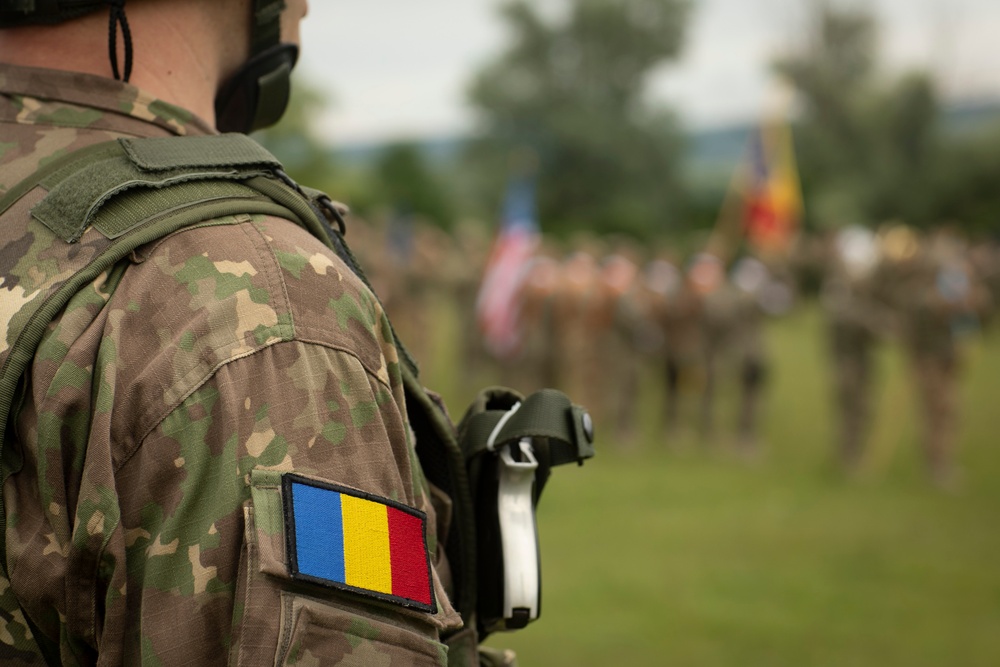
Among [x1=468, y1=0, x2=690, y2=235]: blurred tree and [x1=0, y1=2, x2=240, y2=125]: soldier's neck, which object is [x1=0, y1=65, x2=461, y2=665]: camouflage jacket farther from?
[x1=468, y1=0, x2=690, y2=235]: blurred tree

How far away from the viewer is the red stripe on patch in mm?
1167

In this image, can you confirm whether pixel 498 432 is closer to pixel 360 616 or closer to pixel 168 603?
pixel 360 616

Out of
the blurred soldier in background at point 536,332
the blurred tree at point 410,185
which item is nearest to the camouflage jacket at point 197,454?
the blurred soldier in background at point 536,332

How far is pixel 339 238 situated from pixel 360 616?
0.51 m

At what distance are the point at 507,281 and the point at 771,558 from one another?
20.4 ft

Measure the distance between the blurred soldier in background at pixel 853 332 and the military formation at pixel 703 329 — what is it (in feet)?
0.04

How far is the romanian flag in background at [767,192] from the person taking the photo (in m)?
15.7

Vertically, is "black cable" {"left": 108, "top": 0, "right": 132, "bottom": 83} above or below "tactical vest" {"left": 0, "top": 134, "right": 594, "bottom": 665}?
above

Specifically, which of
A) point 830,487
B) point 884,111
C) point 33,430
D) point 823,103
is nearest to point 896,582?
point 830,487

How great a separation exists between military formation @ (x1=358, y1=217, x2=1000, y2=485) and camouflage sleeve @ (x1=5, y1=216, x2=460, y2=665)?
831 cm

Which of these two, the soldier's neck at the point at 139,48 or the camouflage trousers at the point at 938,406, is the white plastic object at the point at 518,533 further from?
the camouflage trousers at the point at 938,406

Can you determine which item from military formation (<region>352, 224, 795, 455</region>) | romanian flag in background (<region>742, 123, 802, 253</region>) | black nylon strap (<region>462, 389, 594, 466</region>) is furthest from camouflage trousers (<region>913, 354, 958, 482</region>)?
black nylon strap (<region>462, 389, 594, 466</region>)

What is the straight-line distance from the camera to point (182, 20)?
1.41m

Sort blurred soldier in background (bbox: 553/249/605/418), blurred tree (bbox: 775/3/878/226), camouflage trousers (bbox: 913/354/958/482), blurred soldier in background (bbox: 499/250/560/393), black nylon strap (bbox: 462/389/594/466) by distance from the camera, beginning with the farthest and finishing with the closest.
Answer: blurred tree (bbox: 775/3/878/226) → blurred soldier in background (bbox: 499/250/560/393) → blurred soldier in background (bbox: 553/249/605/418) → camouflage trousers (bbox: 913/354/958/482) → black nylon strap (bbox: 462/389/594/466)
